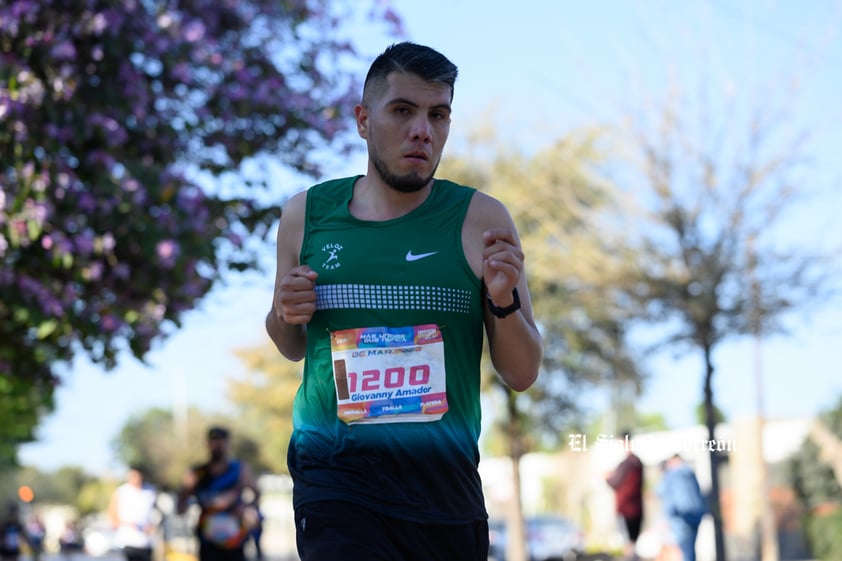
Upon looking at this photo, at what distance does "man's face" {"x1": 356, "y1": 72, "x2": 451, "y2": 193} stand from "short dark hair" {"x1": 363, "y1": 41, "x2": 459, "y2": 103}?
0.02 m

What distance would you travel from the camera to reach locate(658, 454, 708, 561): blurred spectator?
505 inches

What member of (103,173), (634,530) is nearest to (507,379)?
(103,173)

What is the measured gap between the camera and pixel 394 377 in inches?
134

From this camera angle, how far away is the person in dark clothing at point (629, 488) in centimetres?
1466

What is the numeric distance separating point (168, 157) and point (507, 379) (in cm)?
773

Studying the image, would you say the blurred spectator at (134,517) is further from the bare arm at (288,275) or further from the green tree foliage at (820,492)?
the green tree foliage at (820,492)

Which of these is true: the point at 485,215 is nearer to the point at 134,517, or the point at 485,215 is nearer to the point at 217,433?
the point at 217,433

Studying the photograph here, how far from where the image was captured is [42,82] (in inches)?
384

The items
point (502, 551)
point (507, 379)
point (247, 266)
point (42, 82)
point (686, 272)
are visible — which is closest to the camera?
point (507, 379)

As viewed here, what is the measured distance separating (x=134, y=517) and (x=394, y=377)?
36.8 ft

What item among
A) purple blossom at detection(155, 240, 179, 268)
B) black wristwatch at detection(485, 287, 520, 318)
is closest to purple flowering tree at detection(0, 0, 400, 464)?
purple blossom at detection(155, 240, 179, 268)

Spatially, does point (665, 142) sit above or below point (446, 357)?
above

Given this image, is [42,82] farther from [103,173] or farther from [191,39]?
[191,39]

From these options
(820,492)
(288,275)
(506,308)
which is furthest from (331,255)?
(820,492)
